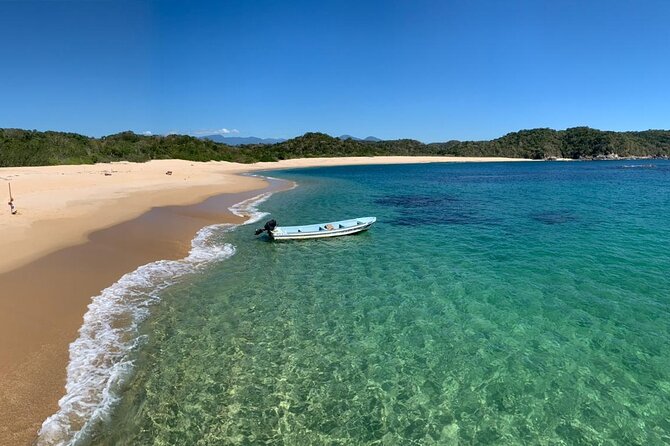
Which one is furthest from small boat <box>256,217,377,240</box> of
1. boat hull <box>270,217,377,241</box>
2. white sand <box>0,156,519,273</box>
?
white sand <box>0,156,519,273</box>

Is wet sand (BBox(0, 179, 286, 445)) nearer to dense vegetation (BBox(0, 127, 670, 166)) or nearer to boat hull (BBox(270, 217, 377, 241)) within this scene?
boat hull (BBox(270, 217, 377, 241))

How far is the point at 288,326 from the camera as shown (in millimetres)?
9977

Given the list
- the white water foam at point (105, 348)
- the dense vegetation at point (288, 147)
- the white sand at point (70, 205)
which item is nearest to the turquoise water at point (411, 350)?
the white water foam at point (105, 348)

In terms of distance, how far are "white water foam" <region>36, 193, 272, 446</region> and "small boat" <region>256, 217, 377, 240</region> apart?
12.6 feet

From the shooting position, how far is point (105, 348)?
8.80m

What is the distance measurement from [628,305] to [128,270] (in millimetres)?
16395

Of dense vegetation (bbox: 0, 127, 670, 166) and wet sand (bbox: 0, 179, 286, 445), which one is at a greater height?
dense vegetation (bbox: 0, 127, 670, 166)

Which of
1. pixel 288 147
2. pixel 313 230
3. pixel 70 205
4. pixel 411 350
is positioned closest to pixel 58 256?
pixel 313 230

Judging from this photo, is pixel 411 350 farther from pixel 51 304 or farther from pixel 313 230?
pixel 313 230

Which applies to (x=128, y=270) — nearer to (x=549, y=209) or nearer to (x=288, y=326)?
(x=288, y=326)

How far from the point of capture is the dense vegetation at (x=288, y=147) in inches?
2520

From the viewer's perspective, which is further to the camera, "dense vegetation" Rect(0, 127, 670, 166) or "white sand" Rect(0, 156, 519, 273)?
"dense vegetation" Rect(0, 127, 670, 166)

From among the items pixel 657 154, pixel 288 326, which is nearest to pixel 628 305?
pixel 288 326

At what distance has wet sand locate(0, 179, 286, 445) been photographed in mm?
6703
